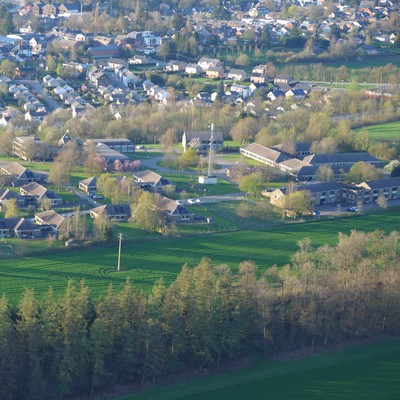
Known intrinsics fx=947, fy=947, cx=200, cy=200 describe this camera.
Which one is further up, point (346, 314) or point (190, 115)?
point (190, 115)

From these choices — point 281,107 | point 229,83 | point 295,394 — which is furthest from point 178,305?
point 229,83

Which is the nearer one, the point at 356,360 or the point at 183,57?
the point at 356,360

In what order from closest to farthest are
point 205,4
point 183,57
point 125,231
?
point 125,231
point 183,57
point 205,4

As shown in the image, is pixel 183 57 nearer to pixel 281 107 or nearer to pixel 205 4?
pixel 281 107

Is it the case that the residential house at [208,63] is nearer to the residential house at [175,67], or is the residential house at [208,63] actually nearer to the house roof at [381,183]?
the residential house at [175,67]

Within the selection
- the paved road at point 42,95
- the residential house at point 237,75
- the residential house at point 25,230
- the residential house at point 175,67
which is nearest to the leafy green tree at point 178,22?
the residential house at point 175,67

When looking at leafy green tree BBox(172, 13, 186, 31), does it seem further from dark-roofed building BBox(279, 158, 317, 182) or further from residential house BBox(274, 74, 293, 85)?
dark-roofed building BBox(279, 158, 317, 182)
